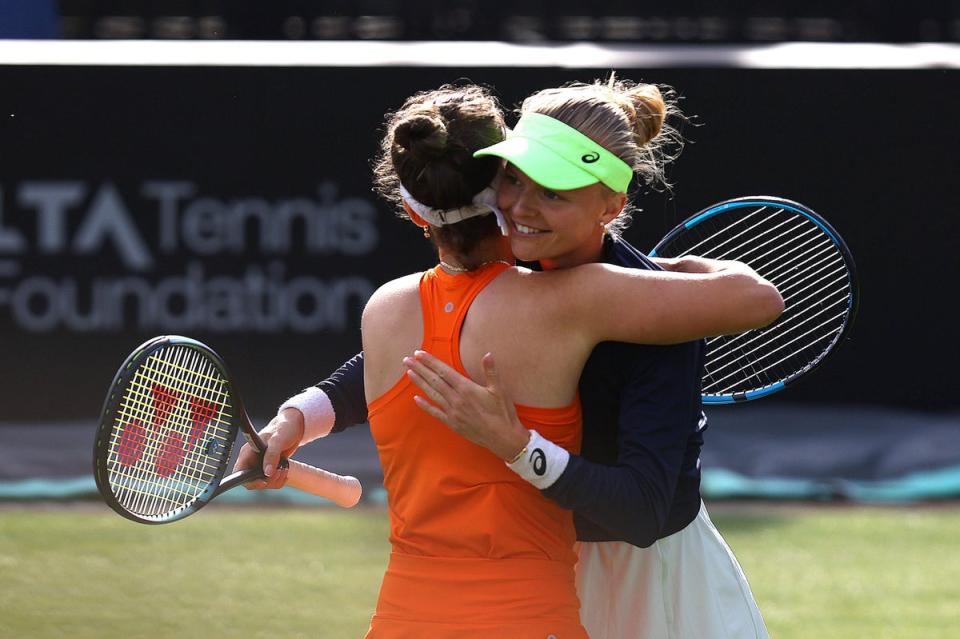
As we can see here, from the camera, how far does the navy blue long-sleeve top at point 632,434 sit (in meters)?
2.18

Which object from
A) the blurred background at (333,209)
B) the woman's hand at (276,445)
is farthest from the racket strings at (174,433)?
the blurred background at (333,209)

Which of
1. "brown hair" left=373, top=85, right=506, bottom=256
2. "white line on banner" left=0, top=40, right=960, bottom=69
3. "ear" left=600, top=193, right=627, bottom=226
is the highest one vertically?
"brown hair" left=373, top=85, right=506, bottom=256

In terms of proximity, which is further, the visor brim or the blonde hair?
the blonde hair

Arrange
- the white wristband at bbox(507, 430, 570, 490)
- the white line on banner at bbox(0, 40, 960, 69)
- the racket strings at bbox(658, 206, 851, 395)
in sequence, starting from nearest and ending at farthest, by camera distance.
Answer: the white wristband at bbox(507, 430, 570, 490) → the racket strings at bbox(658, 206, 851, 395) → the white line on banner at bbox(0, 40, 960, 69)

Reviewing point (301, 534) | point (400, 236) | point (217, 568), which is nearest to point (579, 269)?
point (217, 568)

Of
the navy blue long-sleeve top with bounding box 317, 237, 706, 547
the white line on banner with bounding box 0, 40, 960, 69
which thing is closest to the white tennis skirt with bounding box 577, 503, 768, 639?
the navy blue long-sleeve top with bounding box 317, 237, 706, 547

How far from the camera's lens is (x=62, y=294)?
24.6 feet

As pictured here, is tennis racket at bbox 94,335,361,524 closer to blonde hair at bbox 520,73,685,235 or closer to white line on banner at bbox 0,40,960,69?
blonde hair at bbox 520,73,685,235

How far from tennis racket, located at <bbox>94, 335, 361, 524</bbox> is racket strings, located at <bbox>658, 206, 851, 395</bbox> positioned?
860mm

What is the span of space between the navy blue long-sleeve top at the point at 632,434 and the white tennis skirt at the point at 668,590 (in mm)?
107

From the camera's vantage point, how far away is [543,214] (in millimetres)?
2289

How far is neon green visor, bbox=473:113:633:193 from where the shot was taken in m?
2.23

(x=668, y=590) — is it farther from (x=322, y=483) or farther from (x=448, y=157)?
(x=448, y=157)

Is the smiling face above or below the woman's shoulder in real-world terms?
above
